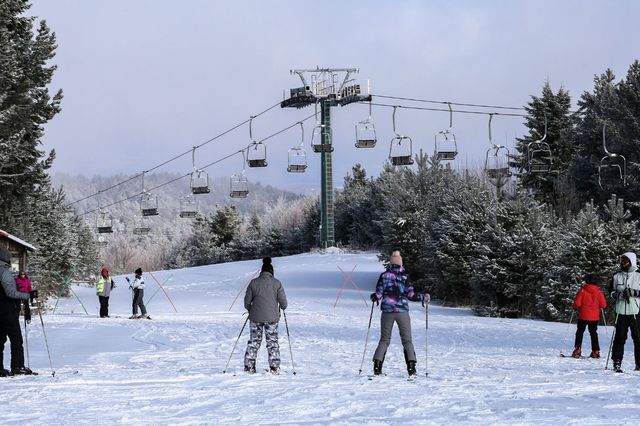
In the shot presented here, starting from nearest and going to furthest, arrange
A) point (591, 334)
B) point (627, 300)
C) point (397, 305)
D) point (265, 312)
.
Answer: point (397, 305) < point (265, 312) < point (627, 300) < point (591, 334)

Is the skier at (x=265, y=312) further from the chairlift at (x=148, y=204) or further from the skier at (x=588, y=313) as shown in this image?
the chairlift at (x=148, y=204)

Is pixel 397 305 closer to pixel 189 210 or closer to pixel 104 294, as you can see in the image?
pixel 104 294

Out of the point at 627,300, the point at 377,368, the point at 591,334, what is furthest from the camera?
the point at 591,334

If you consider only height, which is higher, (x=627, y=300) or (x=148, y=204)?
(x=148, y=204)

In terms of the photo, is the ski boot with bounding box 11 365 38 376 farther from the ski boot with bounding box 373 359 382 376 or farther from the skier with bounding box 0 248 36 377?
the ski boot with bounding box 373 359 382 376

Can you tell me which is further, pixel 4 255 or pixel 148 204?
pixel 148 204

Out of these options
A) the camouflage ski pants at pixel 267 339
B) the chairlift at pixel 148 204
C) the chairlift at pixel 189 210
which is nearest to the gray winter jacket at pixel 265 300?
the camouflage ski pants at pixel 267 339

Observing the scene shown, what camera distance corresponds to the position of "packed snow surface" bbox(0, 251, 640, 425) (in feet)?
31.1

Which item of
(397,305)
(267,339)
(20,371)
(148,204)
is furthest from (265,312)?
(148,204)

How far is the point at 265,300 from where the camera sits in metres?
13.6

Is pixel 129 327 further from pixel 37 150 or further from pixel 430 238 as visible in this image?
pixel 430 238

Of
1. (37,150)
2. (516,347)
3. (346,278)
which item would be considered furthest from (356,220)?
(516,347)

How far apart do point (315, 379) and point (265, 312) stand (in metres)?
1.35

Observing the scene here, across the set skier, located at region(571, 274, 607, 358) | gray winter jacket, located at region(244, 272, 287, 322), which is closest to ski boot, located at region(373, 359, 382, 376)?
gray winter jacket, located at region(244, 272, 287, 322)
